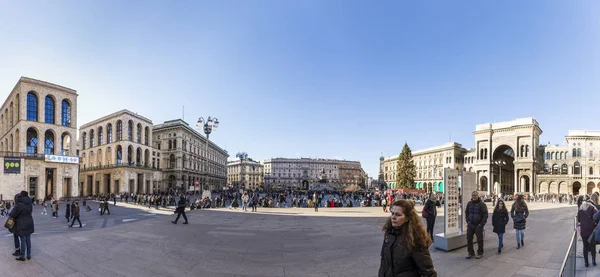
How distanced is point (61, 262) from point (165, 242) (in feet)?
9.74

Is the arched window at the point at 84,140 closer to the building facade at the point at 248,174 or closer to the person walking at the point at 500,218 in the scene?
the person walking at the point at 500,218

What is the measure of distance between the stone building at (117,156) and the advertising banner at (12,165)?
15684mm

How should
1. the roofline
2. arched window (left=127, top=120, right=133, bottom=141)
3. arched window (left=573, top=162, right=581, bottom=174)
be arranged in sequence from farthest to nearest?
arched window (left=573, top=162, right=581, bottom=174) → arched window (left=127, top=120, right=133, bottom=141) → the roofline

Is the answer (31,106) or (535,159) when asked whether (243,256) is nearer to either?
(31,106)

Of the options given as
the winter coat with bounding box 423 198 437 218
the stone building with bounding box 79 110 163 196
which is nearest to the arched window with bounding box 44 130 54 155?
the stone building with bounding box 79 110 163 196

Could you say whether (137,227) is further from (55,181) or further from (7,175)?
(55,181)

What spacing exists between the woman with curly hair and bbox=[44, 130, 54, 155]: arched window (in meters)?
53.7

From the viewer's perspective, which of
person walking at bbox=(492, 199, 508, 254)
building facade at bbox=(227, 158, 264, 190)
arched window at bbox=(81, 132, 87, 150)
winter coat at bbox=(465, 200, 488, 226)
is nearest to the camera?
winter coat at bbox=(465, 200, 488, 226)

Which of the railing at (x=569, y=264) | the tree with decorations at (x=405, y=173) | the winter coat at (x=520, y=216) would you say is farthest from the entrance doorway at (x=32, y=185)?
the tree with decorations at (x=405, y=173)

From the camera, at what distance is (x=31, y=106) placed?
40.0 meters

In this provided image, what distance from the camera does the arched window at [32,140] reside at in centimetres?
4181

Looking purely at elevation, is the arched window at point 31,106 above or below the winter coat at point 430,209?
above

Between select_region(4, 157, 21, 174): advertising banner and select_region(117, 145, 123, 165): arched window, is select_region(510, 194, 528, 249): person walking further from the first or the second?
select_region(117, 145, 123, 165): arched window

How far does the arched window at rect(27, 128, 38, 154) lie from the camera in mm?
41812
